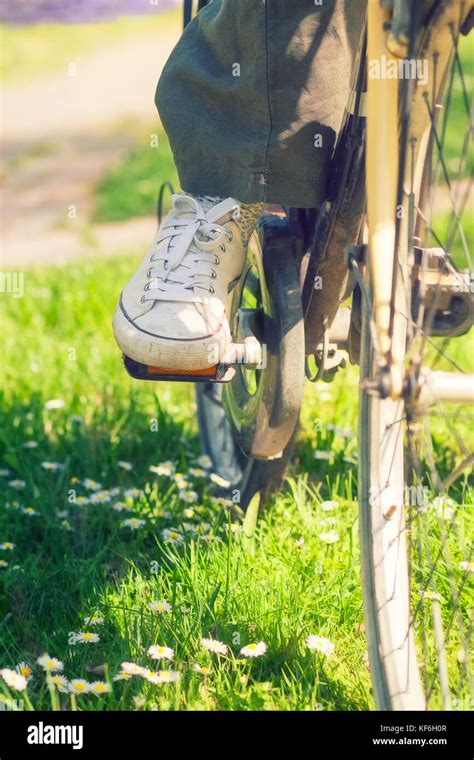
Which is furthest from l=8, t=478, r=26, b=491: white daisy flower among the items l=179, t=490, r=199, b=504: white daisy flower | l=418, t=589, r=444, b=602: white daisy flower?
l=418, t=589, r=444, b=602: white daisy flower

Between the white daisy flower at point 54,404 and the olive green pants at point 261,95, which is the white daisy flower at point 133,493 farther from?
the olive green pants at point 261,95

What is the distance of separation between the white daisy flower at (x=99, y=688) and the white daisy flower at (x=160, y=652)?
87 mm

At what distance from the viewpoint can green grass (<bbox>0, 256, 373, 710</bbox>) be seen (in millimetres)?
1566

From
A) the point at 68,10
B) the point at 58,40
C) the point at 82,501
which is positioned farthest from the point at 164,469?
the point at 68,10

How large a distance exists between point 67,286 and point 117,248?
127 centimetres

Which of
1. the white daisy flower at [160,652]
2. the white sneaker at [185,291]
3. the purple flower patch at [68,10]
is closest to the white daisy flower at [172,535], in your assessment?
the white daisy flower at [160,652]

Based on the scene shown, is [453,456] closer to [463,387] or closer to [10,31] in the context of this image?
[463,387]

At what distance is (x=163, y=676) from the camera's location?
1.50m

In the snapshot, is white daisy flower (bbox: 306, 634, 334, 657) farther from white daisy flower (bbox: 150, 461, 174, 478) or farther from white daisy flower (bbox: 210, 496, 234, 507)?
white daisy flower (bbox: 150, 461, 174, 478)

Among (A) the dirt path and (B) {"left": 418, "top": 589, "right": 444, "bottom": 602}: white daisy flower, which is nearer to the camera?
(B) {"left": 418, "top": 589, "right": 444, "bottom": 602}: white daisy flower

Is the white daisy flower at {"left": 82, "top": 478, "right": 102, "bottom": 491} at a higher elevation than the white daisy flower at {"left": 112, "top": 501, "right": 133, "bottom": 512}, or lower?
higher

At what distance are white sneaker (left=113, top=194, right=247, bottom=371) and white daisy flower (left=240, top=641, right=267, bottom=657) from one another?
0.44 m

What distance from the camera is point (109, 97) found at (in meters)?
8.27
